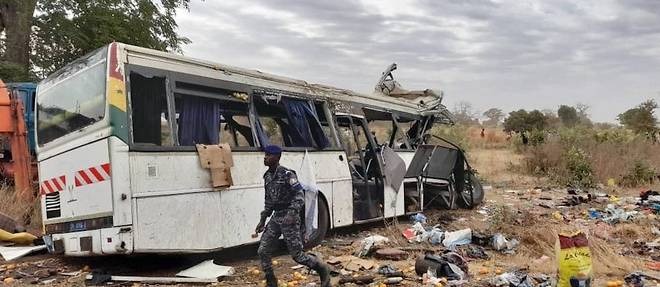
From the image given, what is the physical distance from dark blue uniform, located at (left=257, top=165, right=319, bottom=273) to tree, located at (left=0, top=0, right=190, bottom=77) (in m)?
13.3

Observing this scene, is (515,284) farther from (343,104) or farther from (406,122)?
(406,122)

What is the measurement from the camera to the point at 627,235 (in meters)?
8.89

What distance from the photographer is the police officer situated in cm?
569

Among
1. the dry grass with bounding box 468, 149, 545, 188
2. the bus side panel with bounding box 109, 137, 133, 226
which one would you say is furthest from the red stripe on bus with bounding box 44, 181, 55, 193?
the dry grass with bounding box 468, 149, 545, 188

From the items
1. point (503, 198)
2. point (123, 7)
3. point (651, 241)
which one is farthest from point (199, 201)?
point (123, 7)

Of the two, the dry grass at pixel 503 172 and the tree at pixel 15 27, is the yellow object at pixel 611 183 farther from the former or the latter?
the tree at pixel 15 27

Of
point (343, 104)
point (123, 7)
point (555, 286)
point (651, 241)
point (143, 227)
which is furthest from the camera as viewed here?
point (123, 7)

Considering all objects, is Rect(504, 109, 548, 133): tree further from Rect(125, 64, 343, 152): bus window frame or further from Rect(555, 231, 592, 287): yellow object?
Rect(555, 231, 592, 287): yellow object

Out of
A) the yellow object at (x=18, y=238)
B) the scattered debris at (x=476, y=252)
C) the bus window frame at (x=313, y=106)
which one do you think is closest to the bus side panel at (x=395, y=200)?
the bus window frame at (x=313, y=106)

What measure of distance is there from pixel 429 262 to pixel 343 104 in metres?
3.63

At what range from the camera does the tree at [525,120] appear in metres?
37.9

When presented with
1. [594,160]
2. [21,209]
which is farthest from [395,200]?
[594,160]

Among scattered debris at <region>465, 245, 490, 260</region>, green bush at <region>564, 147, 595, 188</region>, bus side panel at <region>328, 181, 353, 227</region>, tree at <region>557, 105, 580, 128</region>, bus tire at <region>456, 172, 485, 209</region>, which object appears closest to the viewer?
scattered debris at <region>465, 245, 490, 260</region>

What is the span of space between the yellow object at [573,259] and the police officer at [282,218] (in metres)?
2.17
